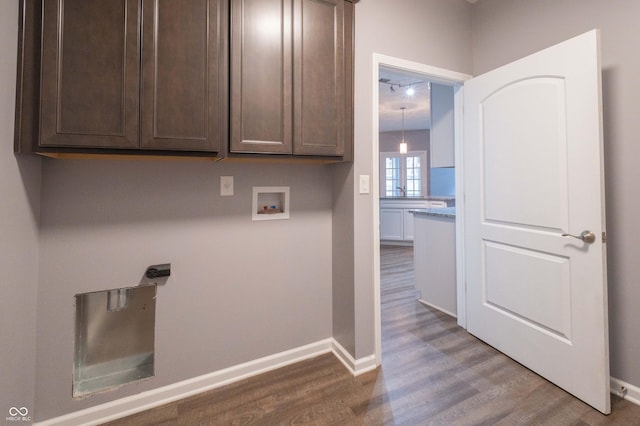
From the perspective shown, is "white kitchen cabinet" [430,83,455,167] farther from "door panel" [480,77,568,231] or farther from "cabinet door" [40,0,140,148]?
"cabinet door" [40,0,140,148]

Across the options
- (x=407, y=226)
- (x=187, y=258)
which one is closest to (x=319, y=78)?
(x=187, y=258)

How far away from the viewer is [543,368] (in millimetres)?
1855

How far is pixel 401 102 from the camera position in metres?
5.38

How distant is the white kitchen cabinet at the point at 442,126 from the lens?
2.92 metres

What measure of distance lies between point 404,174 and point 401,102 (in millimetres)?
2542

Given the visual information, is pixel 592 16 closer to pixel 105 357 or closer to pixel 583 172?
pixel 583 172

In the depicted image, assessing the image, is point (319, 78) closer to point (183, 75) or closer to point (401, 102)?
point (183, 75)

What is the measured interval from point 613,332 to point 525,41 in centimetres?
196

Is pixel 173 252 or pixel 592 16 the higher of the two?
pixel 592 16

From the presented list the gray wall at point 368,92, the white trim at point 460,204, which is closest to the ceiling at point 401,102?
the white trim at point 460,204

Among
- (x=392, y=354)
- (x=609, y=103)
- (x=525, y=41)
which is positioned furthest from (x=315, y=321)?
(x=525, y=41)

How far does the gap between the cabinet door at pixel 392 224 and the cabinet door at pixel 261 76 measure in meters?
5.28

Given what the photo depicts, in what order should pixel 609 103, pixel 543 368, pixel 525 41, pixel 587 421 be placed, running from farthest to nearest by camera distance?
pixel 525 41, pixel 543 368, pixel 609 103, pixel 587 421

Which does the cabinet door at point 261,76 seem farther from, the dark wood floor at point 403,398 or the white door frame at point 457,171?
the dark wood floor at point 403,398
